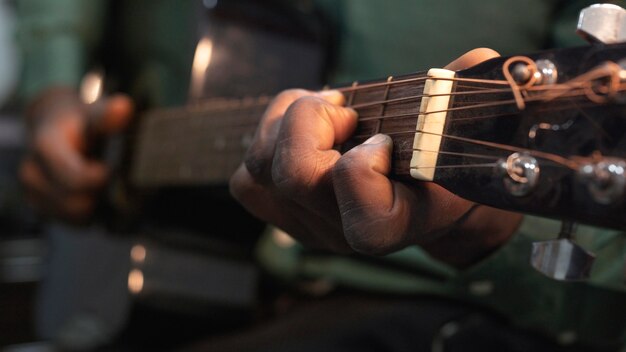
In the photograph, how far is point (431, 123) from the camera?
1.33 ft

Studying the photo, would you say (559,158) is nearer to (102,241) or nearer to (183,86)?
(183,86)

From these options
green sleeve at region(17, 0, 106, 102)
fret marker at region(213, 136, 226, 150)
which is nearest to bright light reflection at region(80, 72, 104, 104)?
green sleeve at region(17, 0, 106, 102)

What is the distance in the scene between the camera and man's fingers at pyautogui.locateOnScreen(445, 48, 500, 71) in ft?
1.30

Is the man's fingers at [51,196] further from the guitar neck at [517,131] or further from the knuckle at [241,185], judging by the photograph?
the guitar neck at [517,131]

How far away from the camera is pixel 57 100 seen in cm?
116

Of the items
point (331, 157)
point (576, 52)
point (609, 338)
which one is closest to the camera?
point (576, 52)

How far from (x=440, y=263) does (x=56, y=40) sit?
86 cm

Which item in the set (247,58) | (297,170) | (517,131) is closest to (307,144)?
(297,170)

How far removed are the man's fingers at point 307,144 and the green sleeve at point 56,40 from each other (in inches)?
34.0

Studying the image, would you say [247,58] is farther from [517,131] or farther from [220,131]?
[517,131]

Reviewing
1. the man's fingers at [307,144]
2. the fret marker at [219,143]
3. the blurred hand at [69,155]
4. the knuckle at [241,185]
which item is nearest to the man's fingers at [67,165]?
the blurred hand at [69,155]

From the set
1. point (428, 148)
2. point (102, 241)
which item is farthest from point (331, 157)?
point (102, 241)

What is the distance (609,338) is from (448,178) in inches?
12.1

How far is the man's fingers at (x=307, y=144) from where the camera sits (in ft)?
1.48
